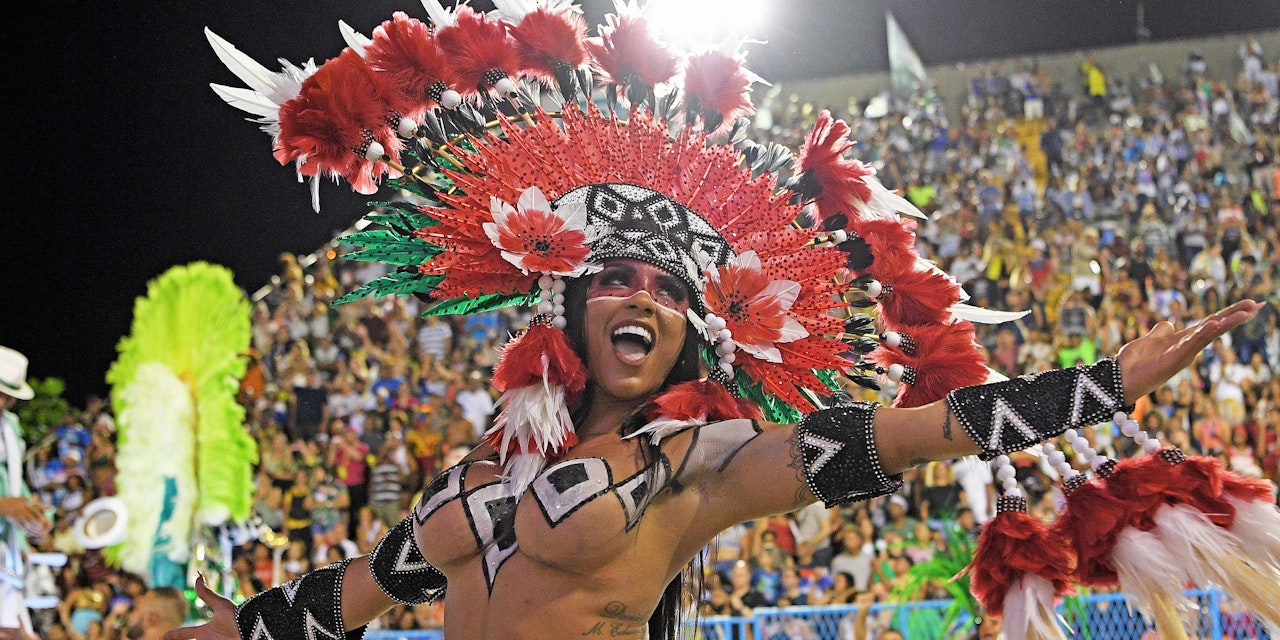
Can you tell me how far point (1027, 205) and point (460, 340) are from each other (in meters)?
5.16

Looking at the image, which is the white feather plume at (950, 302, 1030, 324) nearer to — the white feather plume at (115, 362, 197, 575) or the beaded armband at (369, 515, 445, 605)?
the beaded armband at (369, 515, 445, 605)

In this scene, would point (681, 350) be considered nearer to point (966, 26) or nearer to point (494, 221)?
point (494, 221)

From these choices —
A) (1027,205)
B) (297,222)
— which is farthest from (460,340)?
(1027,205)

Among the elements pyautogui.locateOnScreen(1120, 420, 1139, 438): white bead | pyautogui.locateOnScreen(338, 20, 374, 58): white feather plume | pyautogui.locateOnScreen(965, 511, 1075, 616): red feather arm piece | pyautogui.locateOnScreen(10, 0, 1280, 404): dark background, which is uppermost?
pyautogui.locateOnScreen(10, 0, 1280, 404): dark background

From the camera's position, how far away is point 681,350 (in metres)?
2.68

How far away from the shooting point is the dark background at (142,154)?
962 cm

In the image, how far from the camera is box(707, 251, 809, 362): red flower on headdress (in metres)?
2.64

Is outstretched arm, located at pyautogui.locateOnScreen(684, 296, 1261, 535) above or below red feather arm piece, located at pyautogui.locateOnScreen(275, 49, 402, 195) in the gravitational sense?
below

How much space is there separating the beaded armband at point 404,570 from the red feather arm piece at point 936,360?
1.08m

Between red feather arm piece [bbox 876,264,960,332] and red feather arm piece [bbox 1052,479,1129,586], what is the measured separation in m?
0.50

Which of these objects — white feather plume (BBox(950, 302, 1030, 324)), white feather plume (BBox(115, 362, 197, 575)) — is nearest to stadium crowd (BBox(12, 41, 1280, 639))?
white feather plume (BBox(115, 362, 197, 575))

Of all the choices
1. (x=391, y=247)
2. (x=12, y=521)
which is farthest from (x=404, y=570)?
(x=12, y=521)

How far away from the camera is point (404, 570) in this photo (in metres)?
2.90

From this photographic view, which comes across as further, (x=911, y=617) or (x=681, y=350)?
(x=911, y=617)
